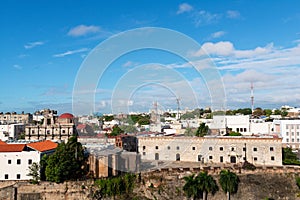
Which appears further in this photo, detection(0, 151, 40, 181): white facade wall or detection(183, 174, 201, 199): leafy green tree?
detection(0, 151, 40, 181): white facade wall

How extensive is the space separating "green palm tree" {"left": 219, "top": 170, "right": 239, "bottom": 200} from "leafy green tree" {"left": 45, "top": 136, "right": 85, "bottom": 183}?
914cm

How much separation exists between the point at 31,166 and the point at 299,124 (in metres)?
33.3

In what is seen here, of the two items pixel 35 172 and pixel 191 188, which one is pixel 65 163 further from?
pixel 191 188

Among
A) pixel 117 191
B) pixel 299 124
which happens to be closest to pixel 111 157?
pixel 117 191

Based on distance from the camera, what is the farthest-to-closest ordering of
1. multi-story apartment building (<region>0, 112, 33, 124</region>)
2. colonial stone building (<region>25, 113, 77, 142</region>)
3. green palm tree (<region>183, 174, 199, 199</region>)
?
1. multi-story apartment building (<region>0, 112, 33, 124</region>)
2. colonial stone building (<region>25, 113, 77, 142</region>)
3. green palm tree (<region>183, 174, 199, 199</region>)

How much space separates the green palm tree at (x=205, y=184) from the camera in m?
19.6

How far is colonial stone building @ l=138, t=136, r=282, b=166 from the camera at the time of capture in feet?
79.3

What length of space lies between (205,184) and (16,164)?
40.0 feet

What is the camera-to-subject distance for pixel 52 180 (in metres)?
19.2

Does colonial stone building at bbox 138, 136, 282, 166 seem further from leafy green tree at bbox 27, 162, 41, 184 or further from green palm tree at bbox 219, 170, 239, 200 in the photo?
leafy green tree at bbox 27, 162, 41, 184

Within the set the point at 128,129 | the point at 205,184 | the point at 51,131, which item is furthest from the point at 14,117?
the point at 205,184

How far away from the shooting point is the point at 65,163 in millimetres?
18891

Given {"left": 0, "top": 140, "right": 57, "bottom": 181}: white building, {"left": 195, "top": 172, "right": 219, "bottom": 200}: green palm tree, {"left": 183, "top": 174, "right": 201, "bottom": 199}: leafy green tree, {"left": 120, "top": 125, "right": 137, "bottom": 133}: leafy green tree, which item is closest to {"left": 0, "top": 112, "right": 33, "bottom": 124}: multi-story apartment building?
{"left": 120, "top": 125, "right": 137, "bottom": 133}: leafy green tree

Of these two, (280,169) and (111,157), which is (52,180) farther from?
(280,169)
